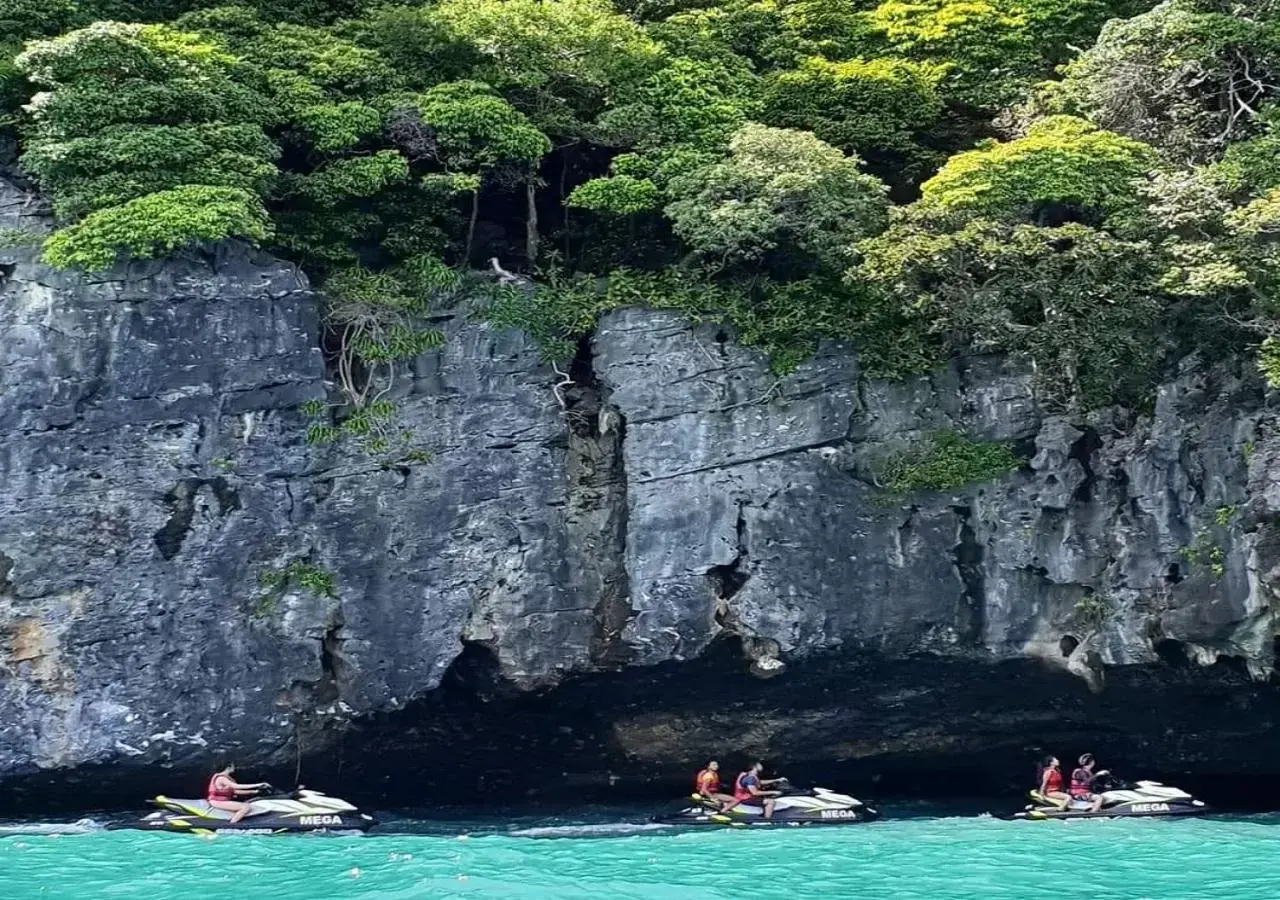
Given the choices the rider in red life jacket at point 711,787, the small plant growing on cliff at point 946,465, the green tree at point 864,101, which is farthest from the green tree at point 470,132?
the rider in red life jacket at point 711,787

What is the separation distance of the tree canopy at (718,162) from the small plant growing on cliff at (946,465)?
1.05 metres

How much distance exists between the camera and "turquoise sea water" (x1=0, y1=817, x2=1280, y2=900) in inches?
486

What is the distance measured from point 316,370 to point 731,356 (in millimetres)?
5447

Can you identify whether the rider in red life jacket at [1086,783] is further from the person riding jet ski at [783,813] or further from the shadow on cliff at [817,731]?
the person riding jet ski at [783,813]

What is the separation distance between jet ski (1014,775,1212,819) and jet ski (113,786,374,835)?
8397 mm

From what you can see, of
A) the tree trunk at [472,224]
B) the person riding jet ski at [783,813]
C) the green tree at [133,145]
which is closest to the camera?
the green tree at [133,145]

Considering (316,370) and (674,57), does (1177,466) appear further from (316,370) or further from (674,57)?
(316,370)

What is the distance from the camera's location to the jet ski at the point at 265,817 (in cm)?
1573

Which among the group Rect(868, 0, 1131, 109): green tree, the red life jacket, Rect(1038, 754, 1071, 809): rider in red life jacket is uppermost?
Rect(868, 0, 1131, 109): green tree

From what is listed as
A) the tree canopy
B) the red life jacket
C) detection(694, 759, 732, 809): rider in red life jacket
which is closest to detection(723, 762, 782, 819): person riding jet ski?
detection(694, 759, 732, 809): rider in red life jacket

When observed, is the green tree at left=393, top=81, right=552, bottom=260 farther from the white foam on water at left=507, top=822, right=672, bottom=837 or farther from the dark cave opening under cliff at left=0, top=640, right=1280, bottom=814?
the white foam on water at left=507, top=822, right=672, bottom=837

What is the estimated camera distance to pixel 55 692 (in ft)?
53.0

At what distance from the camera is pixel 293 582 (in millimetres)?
16906

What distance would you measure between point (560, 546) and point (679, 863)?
16.6ft
